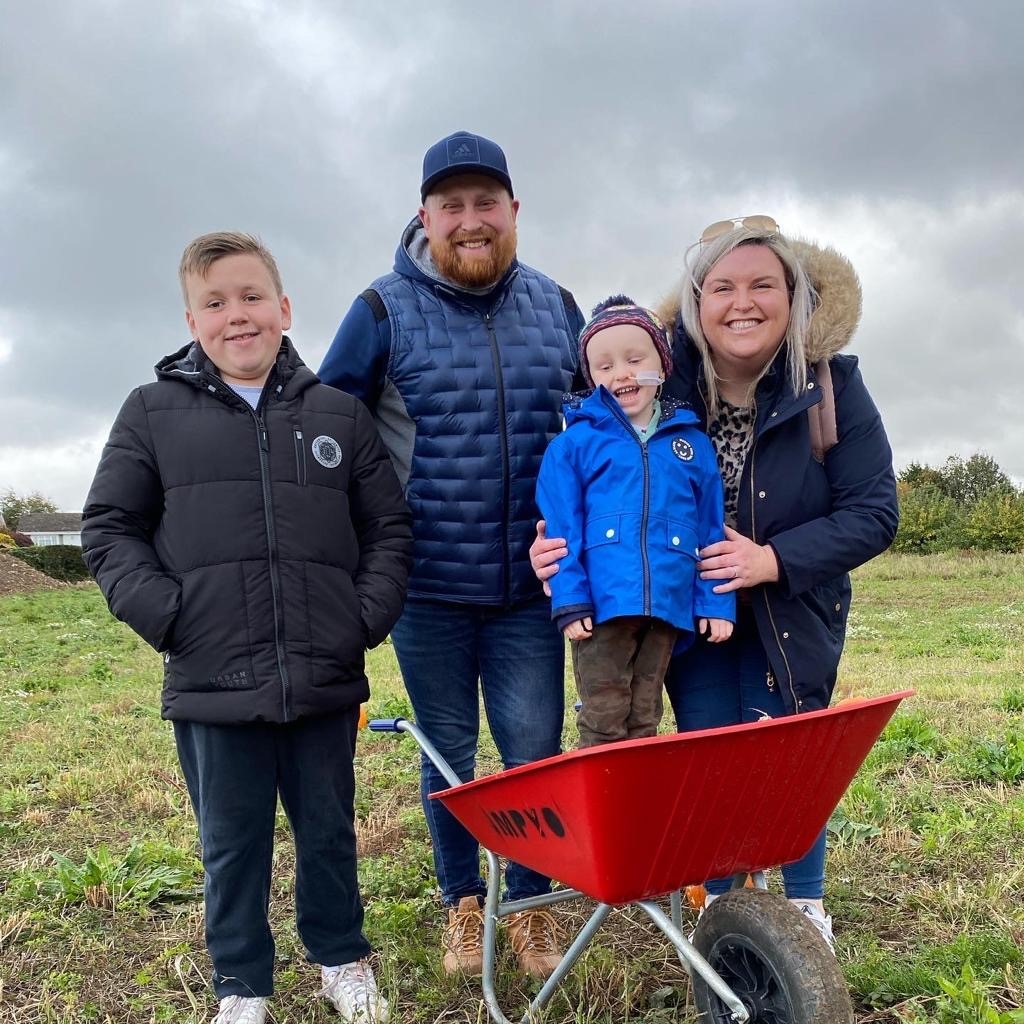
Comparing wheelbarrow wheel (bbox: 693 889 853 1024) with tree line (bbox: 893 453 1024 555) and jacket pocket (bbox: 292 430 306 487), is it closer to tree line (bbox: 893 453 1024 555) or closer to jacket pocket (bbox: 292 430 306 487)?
jacket pocket (bbox: 292 430 306 487)

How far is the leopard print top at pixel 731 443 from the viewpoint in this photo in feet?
9.28

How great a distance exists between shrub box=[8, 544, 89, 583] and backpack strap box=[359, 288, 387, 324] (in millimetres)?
31425

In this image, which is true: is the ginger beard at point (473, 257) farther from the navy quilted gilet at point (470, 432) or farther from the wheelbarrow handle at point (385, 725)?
the wheelbarrow handle at point (385, 725)

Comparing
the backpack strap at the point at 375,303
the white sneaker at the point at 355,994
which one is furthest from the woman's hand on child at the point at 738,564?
the white sneaker at the point at 355,994

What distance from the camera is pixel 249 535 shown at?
2580mm

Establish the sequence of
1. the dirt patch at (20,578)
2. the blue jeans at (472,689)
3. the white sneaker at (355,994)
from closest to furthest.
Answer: the white sneaker at (355,994) → the blue jeans at (472,689) → the dirt patch at (20,578)

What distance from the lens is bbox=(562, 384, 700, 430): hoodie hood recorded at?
8.79 feet

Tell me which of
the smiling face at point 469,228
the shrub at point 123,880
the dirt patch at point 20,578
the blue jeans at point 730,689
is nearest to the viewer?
the blue jeans at point 730,689

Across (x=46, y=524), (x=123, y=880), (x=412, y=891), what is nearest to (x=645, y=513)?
(x=412, y=891)

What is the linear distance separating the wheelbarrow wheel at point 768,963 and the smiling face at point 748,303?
1450 mm

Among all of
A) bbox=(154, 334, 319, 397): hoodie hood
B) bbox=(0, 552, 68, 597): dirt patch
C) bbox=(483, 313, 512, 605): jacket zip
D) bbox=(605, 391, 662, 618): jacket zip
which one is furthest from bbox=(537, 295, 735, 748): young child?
bbox=(0, 552, 68, 597): dirt patch

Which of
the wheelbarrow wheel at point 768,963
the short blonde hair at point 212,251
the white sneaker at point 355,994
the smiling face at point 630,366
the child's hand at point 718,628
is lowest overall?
the white sneaker at point 355,994

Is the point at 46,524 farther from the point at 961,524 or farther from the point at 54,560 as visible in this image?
the point at 961,524

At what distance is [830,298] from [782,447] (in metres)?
0.44
